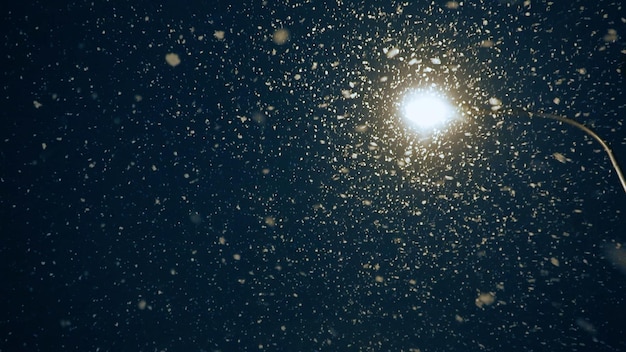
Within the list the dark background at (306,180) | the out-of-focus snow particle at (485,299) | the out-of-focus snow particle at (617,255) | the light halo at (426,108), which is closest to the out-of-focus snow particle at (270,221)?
the dark background at (306,180)

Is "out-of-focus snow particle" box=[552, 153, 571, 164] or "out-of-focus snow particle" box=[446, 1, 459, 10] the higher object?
"out-of-focus snow particle" box=[446, 1, 459, 10]

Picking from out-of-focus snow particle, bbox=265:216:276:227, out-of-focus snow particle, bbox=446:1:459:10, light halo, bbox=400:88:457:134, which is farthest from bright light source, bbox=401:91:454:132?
out-of-focus snow particle, bbox=265:216:276:227

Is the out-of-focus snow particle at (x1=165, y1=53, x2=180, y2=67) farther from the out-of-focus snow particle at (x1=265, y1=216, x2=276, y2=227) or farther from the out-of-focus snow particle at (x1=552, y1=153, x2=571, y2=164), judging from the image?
the out-of-focus snow particle at (x1=552, y1=153, x2=571, y2=164)

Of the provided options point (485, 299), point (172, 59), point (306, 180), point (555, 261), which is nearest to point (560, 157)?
point (555, 261)

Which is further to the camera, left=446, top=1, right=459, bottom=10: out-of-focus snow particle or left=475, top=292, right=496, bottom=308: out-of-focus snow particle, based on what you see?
left=475, top=292, right=496, bottom=308: out-of-focus snow particle

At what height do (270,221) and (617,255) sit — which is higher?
(270,221)

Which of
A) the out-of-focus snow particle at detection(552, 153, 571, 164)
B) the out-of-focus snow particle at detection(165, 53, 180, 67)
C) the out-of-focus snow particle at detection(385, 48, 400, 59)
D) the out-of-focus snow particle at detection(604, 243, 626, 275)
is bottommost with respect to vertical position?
the out-of-focus snow particle at detection(604, 243, 626, 275)

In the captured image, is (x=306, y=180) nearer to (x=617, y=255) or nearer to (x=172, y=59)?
(x=172, y=59)

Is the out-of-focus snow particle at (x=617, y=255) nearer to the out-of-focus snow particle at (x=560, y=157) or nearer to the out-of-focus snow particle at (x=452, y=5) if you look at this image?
the out-of-focus snow particle at (x=560, y=157)
